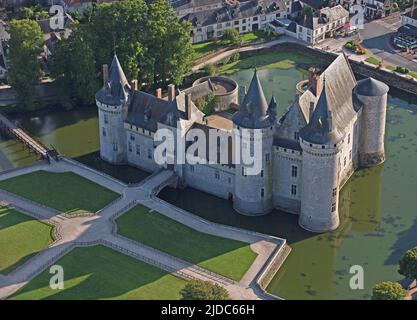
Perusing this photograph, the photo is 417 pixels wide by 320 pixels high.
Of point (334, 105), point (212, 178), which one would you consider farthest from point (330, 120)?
point (212, 178)

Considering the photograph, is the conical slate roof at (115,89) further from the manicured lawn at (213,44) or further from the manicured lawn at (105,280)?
the manicured lawn at (213,44)

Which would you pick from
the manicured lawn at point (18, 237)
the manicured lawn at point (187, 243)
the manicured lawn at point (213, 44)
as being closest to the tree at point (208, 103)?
the manicured lawn at point (213, 44)

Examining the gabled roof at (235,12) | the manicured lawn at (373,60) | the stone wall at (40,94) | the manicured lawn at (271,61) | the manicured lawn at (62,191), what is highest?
the gabled roof at (235,12)

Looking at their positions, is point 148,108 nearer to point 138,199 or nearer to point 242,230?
point 138,199

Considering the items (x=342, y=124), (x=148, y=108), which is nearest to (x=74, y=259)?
(x=148, y=108)

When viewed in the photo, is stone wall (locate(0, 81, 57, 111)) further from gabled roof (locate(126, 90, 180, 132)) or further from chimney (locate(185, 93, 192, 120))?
chimney (locate(185, 93, 192, 120))

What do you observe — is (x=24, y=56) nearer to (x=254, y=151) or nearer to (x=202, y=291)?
(x=254, y=151)

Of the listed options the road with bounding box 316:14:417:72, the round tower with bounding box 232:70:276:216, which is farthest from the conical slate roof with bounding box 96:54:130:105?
the road with bounding box 316:14:417:72
